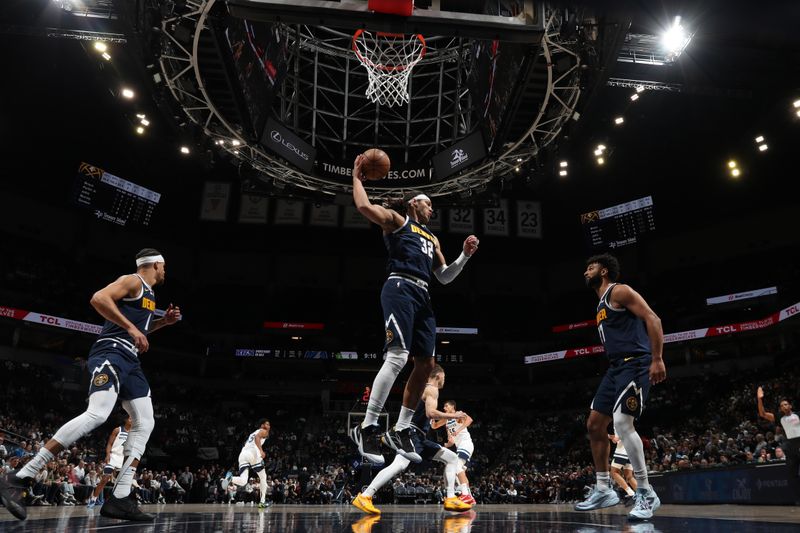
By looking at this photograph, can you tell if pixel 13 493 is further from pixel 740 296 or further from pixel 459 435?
pixel 740 296

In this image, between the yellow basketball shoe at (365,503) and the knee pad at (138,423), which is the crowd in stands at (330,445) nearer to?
the knee pad at (138,423)

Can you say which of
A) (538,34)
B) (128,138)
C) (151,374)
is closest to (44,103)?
(128,138)

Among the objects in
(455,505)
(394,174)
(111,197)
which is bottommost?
(455,505)

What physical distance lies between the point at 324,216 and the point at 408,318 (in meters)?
24.0

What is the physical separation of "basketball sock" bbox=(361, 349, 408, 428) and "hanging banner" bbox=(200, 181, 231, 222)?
24.1 meters

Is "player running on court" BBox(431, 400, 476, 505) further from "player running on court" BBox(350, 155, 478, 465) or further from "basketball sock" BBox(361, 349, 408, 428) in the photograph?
"basketball sock" BBox(361, 349, 408, 428)

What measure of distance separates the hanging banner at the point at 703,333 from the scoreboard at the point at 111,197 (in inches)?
927

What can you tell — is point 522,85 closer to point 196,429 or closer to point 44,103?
point 44,103

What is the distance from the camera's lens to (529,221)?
1165 inches

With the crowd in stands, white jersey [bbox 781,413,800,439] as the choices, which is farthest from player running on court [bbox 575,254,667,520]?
the crowd in stands

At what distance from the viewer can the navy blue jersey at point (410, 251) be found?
4898mm

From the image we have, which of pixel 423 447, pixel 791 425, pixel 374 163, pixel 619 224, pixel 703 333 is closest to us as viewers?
pixel 374 163

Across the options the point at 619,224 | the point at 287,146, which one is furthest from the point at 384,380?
the point at 619,224

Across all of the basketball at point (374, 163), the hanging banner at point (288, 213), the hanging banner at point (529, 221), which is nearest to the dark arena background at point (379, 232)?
the hanging banner at point (529, 221)
